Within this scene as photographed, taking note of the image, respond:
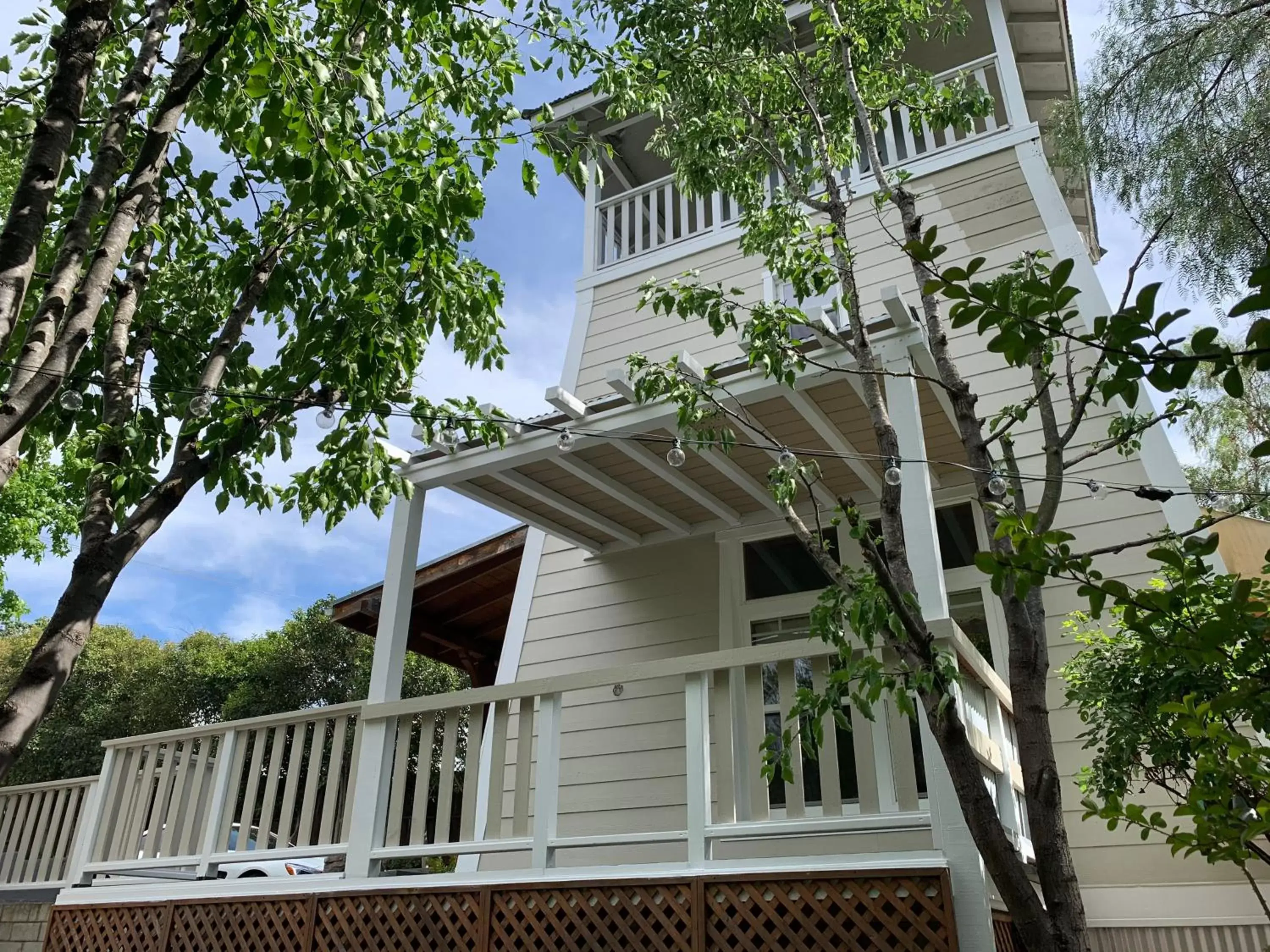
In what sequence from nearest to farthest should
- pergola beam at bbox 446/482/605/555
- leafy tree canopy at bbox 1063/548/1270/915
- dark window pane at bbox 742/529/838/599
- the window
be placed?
1. leafy tree canopy at bbox 1063/548/1270/915
2. the window
3. pergola beam at bbox 446/482/605/555
4. dark window pane at bbox 742/529/838/599

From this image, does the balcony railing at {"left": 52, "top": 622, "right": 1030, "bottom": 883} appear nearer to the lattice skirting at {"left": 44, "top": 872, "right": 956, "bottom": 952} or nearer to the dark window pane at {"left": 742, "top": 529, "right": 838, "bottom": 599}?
the lattice skirting at {"left": 44, "top": 872, "right": 956, "bottom": 952}

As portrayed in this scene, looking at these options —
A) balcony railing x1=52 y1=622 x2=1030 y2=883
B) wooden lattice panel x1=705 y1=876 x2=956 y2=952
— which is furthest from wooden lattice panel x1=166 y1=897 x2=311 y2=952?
wooden lattice panel x1=705 y1=876 x2=956 y2=952

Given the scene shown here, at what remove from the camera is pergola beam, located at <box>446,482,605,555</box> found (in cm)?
545

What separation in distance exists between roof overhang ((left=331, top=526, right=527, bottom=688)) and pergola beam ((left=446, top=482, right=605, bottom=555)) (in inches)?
27.1

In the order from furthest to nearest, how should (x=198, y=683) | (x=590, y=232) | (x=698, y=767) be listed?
(x=198, y=683)
(x=590, y=232)
(x=698, y=767)

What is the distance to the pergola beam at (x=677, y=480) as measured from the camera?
16.1 ft

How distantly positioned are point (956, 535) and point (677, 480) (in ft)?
5.80

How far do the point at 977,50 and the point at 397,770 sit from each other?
23.1ft

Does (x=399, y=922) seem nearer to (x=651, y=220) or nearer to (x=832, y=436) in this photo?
(x=832, y=436)

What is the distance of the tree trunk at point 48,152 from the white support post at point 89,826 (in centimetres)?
383

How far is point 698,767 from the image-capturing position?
3658 mm

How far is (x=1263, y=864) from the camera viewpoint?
409cm

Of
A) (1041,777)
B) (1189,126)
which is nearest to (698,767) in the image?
(1041,777)

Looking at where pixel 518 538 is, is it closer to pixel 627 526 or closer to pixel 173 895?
pixel 627 526
